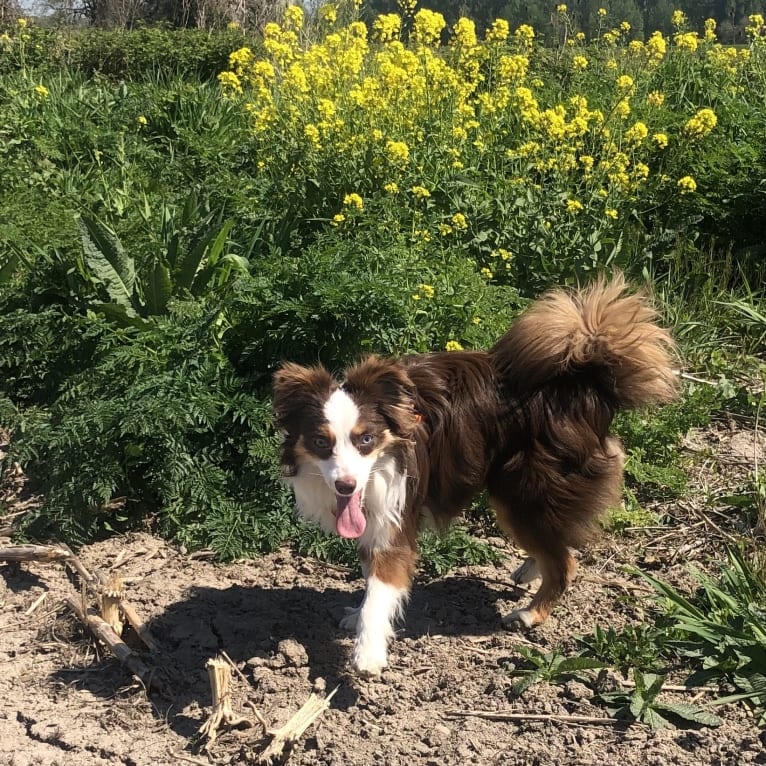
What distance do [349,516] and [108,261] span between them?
269cm

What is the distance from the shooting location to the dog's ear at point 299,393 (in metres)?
3.45

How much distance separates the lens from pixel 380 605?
3477 millimetres

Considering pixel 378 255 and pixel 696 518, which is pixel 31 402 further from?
pixel 696 518

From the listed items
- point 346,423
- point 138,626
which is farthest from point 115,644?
point 346,423

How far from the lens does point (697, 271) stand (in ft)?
21.1

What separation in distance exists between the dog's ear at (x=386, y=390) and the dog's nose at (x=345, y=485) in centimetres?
32

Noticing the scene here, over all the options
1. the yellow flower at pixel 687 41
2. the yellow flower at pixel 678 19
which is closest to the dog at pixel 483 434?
the yellow flower at pixel 687 41

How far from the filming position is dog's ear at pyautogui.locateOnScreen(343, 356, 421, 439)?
346 centimetres

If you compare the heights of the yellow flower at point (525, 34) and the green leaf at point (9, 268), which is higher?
the yellow flower at point (525, 34)

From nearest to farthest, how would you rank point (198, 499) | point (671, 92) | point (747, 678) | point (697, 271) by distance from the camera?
point (747, 678), point (198, 499), point (697, 271), point (671, 92)

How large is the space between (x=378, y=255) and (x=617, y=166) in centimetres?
223

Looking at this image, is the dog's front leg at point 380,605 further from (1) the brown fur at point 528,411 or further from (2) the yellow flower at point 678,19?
(2) the yellow flower at point 678,19

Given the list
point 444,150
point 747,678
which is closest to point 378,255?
point 444,150

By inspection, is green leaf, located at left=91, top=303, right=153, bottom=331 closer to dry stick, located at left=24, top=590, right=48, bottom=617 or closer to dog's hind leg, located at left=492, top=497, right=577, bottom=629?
dry stick, located at left=24, top=590, right=48, bottom=617
